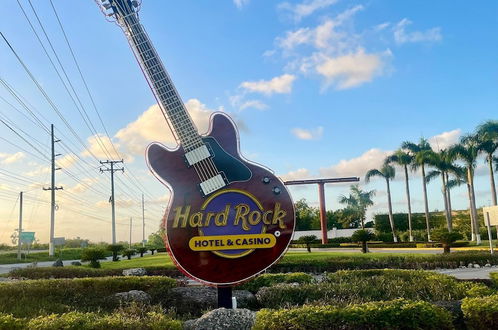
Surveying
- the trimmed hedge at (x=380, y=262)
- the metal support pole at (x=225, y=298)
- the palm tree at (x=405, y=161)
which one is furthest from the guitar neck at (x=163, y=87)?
the palm tree at (x=405, y=161)

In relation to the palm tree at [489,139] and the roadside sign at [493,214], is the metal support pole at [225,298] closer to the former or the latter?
the roadside sign at [493,214]

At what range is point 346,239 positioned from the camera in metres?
39.3

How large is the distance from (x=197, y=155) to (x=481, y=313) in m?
4.68

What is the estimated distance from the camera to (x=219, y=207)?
24.4ft

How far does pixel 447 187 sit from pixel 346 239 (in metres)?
9.49

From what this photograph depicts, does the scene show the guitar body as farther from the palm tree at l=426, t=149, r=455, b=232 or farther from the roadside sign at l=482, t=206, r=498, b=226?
the palm tree at l=426, t=149, r=455, b=232

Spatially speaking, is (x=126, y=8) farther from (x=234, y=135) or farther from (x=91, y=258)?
(x=91, y=258)

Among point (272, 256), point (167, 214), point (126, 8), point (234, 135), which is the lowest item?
point (272, 256)

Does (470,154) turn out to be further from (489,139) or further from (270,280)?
(270,280)

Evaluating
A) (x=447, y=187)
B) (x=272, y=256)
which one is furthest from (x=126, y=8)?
(x=447, y=187)

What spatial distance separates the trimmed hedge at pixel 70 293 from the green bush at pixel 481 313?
517cm

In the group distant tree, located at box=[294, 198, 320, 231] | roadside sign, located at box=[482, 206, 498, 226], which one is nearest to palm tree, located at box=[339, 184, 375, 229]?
distant tree, located at box=[294, 198, 320, 231]

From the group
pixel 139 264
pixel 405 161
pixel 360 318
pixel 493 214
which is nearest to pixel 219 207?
pixel 360 318

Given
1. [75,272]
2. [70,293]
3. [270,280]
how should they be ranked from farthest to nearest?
[75,272], [270,280], [70,293]
